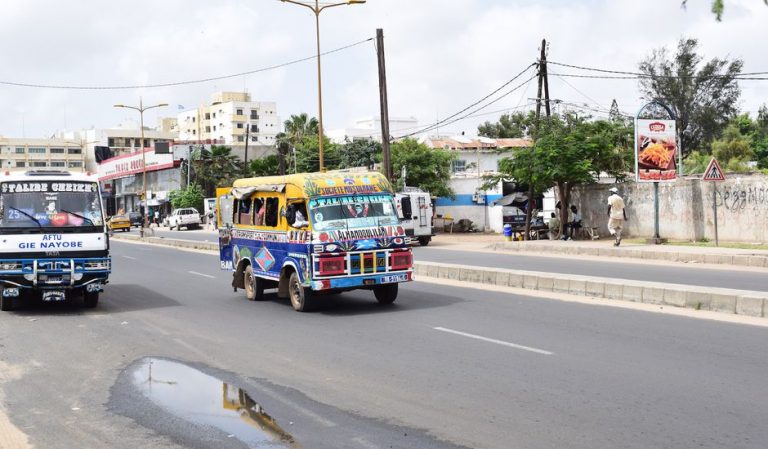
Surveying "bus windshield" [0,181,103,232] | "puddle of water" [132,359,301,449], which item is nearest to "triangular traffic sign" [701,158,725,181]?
"bus windshield" [0,181,103,232]

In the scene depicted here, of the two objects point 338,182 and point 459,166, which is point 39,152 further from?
point 338,182

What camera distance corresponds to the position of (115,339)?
496 inches

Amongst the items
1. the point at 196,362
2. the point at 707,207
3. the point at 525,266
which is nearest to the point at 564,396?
the point at 196,362

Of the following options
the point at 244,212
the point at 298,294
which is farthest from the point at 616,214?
the point at 298,294

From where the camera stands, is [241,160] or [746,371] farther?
[241,160]

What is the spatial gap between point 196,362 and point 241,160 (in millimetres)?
82683

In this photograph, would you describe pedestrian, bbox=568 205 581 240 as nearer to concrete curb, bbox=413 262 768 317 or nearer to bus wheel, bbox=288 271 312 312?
concrete curb, bbox=413 262 768 317

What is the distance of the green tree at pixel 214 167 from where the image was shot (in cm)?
8600

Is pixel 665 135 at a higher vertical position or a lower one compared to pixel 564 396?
higher

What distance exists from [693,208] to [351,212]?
1879cm

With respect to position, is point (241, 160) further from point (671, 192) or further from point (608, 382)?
point (608, 382)

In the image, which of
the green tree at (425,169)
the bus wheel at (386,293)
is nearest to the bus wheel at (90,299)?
the bus wheel at (386,293)

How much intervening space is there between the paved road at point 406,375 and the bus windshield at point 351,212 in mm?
1539

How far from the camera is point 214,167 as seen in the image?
86438mm
